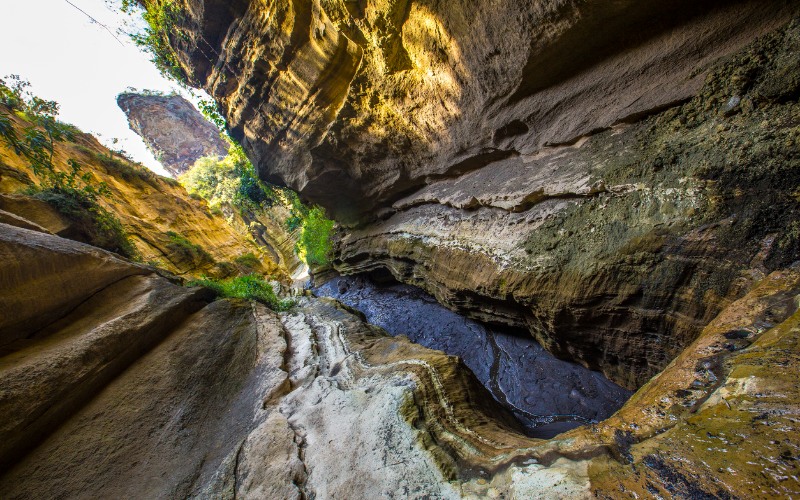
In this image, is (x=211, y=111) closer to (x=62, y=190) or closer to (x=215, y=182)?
(x=62, y=190)

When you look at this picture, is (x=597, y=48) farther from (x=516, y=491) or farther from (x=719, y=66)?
(x=516, y=491)

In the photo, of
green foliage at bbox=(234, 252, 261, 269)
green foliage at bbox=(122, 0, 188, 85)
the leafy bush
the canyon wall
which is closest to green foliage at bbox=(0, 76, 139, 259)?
the leafy bush

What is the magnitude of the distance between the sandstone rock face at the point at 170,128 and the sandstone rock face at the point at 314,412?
1167 inches

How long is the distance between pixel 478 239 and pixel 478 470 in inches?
127

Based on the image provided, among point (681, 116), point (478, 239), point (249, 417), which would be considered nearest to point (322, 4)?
point (478, 239)

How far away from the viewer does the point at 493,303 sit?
4.43 metres

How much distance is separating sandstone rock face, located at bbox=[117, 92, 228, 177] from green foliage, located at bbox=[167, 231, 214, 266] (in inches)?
798

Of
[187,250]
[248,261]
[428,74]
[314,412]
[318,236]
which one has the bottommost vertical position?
[314,412]

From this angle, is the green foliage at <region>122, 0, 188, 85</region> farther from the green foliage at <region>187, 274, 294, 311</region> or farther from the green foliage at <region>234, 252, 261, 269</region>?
the green foliage at <region>234, 252, 261, 269</region>

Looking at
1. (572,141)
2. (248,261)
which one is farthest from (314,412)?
(248,261)

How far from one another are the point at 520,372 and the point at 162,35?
12359mm

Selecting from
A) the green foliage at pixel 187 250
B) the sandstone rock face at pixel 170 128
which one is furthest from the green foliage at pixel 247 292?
the sandstone rock face at pixel 170 128

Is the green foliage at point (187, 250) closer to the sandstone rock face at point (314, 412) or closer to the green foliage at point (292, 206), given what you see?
the green foliage at point (292, 206)

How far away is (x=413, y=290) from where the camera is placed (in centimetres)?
779
